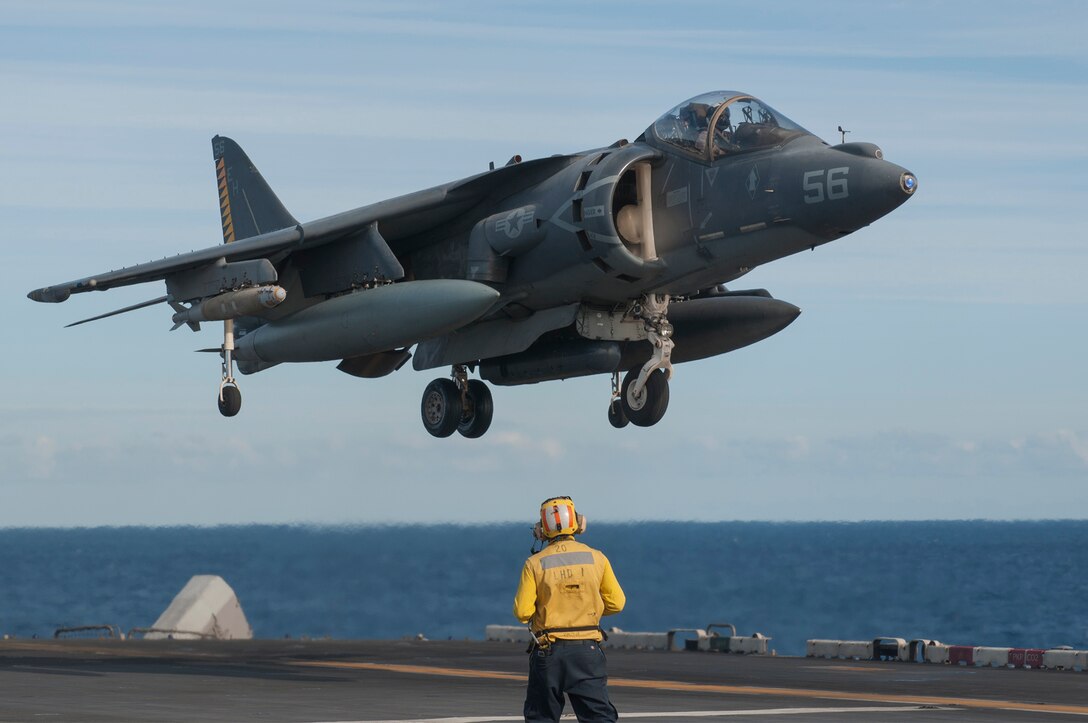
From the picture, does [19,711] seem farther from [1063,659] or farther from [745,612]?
[745,612]

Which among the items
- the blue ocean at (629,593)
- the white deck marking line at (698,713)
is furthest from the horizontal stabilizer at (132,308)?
the blue ocean at (629,593)

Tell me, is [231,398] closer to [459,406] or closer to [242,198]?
[459,406]

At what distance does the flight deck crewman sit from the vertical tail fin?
59.8ft

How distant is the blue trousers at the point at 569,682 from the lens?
10500 millimetres

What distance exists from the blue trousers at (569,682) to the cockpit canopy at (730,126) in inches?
430

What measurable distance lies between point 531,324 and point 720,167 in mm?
4170

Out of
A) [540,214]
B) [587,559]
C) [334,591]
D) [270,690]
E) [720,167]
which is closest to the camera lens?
[587,559]

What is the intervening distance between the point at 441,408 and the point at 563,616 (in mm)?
14731

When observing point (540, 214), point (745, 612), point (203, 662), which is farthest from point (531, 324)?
point (745, 612)

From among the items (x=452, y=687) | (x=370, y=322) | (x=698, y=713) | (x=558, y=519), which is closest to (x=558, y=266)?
(x=370, y=322)

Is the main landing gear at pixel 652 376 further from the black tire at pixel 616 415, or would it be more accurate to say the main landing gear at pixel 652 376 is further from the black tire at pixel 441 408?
the black tire at pixel 441 408

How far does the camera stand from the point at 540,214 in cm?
2191

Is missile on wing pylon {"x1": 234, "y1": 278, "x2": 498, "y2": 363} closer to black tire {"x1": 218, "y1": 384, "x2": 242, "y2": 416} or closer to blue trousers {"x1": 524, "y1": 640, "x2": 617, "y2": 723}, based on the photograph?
black tire {"x1": 218, "y1": 384, "x2": 242, "y2": 416}

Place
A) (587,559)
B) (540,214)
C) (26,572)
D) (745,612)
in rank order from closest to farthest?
1. (587,559)
2. (540,214)
3. (745,612)
4. (26,572)
